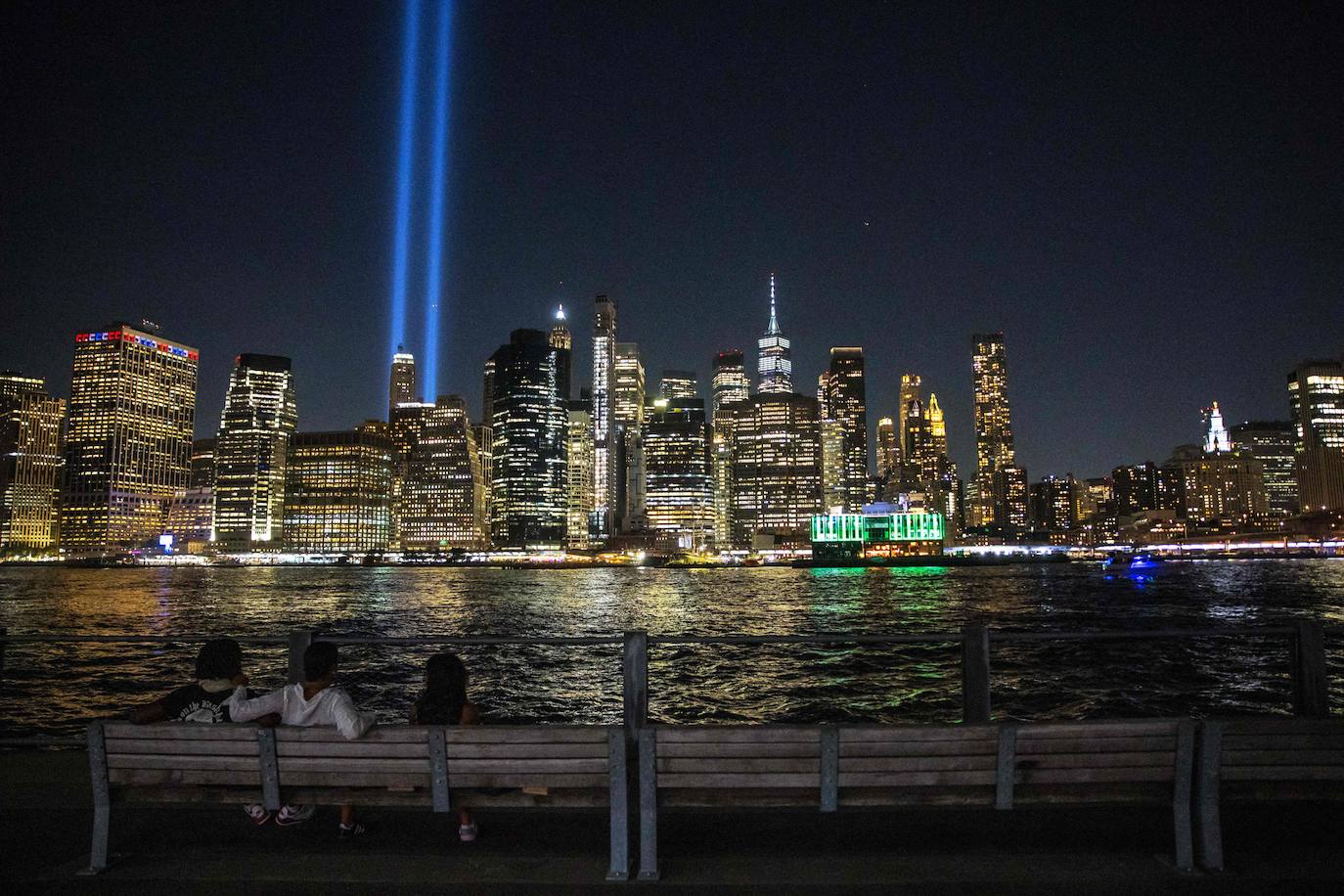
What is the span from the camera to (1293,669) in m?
7.75

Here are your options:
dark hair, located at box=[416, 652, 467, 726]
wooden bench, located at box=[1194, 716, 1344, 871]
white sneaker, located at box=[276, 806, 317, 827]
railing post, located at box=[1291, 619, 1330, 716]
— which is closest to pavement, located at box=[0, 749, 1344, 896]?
white sneaker, located at box=[276, 806, 317, 827]

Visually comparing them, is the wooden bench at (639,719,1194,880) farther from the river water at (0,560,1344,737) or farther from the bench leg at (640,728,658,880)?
the river water at (0,560,1344,737)

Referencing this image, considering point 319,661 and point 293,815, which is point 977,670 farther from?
point 293,815

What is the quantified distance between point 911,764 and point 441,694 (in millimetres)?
3424

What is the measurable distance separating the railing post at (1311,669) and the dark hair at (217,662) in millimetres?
8617

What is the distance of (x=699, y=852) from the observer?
595 centimetres

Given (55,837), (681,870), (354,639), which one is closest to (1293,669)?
(681,870)

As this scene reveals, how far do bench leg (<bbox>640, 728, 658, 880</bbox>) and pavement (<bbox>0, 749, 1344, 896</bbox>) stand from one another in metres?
0.12

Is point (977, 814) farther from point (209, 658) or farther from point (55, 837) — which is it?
point (55, 837)

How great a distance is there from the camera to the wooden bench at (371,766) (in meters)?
5.20

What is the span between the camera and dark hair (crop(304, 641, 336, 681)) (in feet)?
20.1

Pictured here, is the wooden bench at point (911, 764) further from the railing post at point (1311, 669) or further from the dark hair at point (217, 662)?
the dark hair at point (217, 662)

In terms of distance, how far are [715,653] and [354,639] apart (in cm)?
2805

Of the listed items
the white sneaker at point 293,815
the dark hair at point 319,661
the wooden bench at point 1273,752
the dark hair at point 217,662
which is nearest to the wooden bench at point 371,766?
the dark hair at point 319,661
